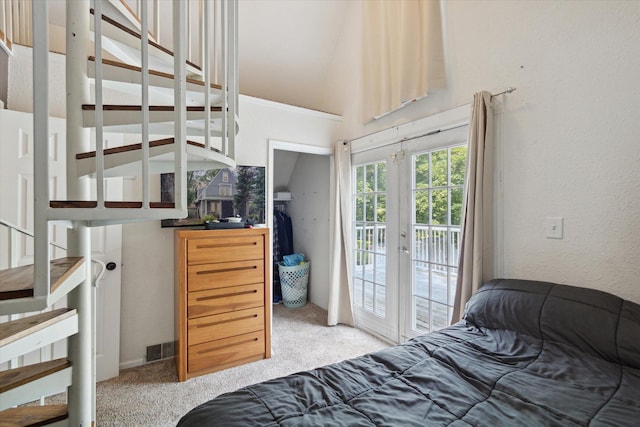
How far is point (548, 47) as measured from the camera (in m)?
1.75

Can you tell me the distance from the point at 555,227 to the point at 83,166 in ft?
8.00

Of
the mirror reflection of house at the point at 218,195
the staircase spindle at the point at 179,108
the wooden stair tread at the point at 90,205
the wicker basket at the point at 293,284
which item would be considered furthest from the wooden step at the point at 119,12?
the wicker basket at the point at 293,284

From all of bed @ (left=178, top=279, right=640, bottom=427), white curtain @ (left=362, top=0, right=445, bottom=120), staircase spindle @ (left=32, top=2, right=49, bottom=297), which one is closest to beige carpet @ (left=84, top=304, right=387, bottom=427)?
bed @ (left=178, top=279, right=640, bottom=427)

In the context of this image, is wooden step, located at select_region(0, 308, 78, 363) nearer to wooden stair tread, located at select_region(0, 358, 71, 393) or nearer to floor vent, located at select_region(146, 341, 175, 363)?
wooden stair tread, located at select_region(0, 358, 71, 393)

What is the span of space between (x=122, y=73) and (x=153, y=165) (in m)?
0.44

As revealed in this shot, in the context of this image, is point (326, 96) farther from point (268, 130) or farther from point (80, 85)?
point (80, 85)

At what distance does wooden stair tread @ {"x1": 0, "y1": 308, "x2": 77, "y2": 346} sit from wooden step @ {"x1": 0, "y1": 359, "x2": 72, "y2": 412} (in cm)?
21

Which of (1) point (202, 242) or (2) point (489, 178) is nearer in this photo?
(2) point (489, 178)

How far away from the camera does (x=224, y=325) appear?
2344 millimetres

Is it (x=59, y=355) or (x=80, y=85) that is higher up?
(x=80, y=85)

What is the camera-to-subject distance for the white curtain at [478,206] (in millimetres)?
1922

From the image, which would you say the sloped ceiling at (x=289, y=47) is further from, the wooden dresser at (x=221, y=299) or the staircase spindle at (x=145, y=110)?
the staircase spindle at (x=145, y=110)

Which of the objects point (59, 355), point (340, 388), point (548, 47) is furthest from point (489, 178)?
point (59, 355)

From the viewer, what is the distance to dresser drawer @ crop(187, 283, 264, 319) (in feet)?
7.28
